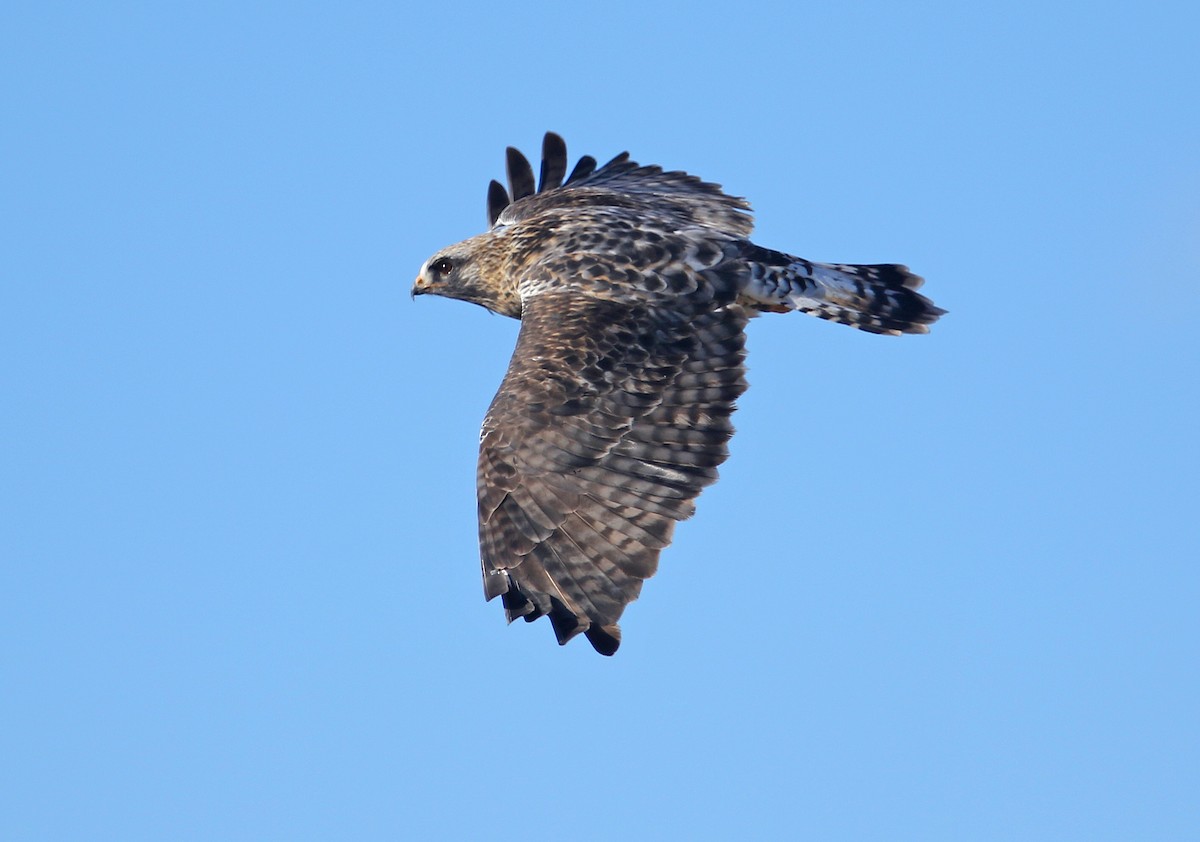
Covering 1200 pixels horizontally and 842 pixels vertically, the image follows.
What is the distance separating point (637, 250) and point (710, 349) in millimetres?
1082

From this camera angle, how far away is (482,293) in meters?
14.0

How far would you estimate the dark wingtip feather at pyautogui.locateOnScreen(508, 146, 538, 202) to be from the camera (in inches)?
648

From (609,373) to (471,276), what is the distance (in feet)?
8.58

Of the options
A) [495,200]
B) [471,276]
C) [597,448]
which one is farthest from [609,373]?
[495,200]

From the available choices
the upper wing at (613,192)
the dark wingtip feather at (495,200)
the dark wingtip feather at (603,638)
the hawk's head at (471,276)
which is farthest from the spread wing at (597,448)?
the dark wingtip feather at (495,200)

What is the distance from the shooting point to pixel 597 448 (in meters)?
11.4

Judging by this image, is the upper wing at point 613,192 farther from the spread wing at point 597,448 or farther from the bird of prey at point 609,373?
the spread wing at point 597,448

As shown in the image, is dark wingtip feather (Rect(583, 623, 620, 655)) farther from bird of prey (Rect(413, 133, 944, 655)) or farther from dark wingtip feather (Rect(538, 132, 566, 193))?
dark wingtip feather (Rect(538, 132, 566, 193))

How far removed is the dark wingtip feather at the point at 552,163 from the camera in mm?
16531

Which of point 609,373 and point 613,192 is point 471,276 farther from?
point 609,373

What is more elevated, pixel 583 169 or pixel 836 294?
pixel 583 169

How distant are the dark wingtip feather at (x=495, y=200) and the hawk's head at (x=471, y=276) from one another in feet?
6.62

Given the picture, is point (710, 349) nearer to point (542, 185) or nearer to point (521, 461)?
point (521, 461)

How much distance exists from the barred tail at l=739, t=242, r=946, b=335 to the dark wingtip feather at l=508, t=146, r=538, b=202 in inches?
159
